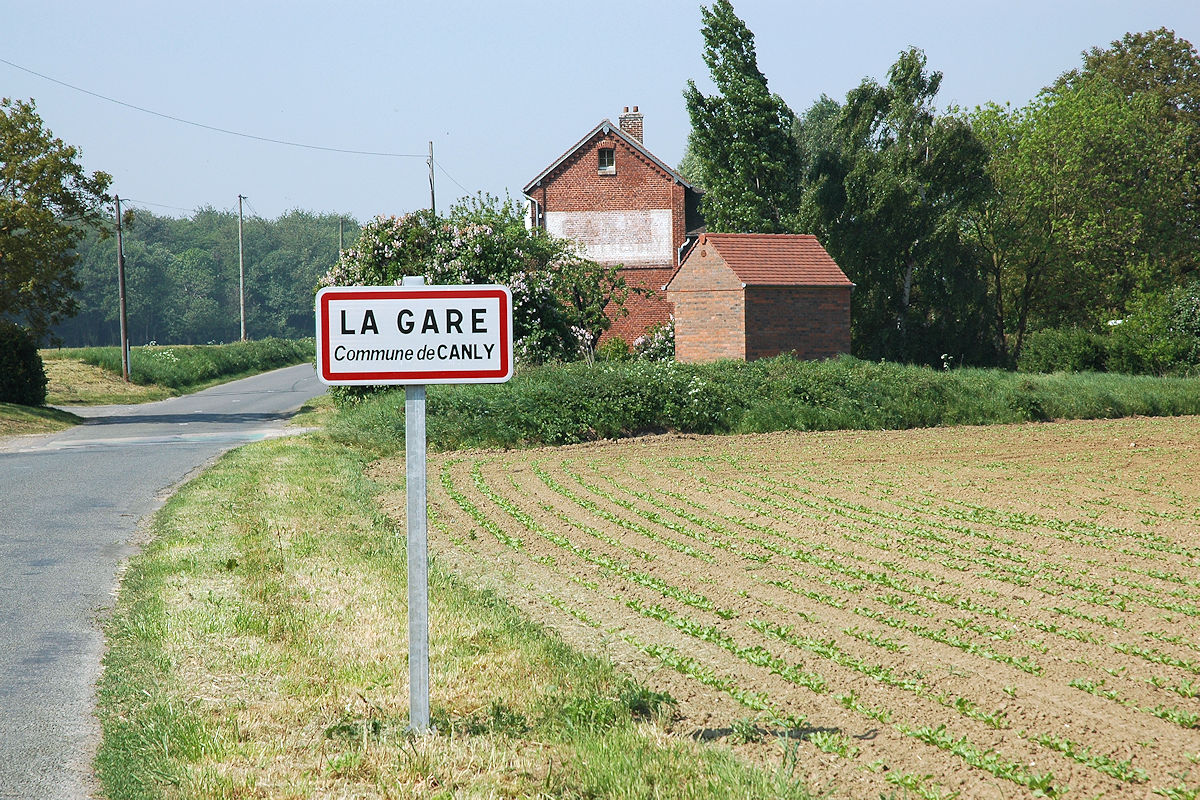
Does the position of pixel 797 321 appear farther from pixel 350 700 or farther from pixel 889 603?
pixel 350 700

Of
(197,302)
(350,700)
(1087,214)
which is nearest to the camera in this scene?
(350,700)

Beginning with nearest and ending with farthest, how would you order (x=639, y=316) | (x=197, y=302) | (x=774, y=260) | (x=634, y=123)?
(x=774, y=260) → (x=639, y=316) → (x=634, y=123) → (x=197, y=302)

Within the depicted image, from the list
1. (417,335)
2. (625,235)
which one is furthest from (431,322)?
(625,235)

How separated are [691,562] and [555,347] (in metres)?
19.7

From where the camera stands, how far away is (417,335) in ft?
17.4

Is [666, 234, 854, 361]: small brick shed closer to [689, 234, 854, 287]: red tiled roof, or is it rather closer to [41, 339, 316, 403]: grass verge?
[689, 234, 854, 287]: red tiled roof

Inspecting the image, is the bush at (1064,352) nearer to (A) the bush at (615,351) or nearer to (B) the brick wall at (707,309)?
(B) the brick wall at (707,309)

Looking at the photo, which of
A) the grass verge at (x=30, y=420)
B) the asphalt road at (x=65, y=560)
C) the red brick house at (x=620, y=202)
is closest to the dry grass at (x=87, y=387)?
the grass verge at (x=30, y=420)

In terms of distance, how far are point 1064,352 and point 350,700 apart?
123ft

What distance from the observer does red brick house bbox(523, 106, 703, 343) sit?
4628cm

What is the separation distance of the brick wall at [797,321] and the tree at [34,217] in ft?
67.4

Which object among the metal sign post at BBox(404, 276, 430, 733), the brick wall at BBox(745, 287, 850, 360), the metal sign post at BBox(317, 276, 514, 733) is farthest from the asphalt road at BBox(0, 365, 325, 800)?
the brick wall at BBox(745, 287, 850, 360)

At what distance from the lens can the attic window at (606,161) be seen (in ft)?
152

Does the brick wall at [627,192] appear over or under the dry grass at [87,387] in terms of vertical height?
over
